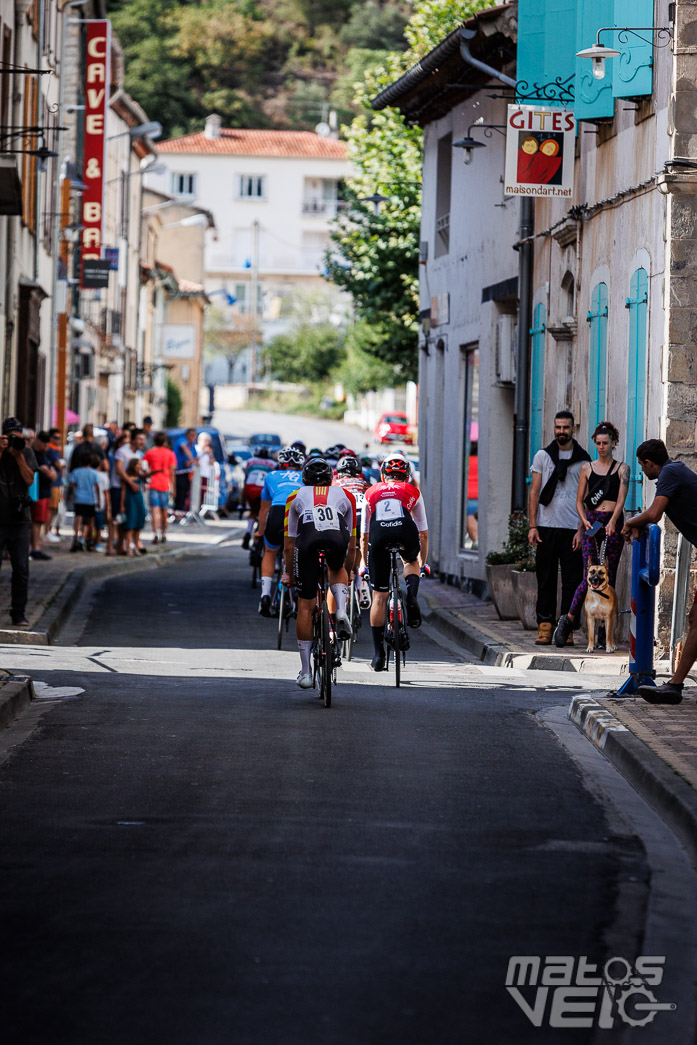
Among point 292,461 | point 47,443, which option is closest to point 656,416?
point 292,461

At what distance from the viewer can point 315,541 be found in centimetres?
1225

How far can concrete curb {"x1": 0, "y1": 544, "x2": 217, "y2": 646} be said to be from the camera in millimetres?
15906

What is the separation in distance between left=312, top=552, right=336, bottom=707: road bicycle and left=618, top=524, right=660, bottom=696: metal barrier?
79.8 inches

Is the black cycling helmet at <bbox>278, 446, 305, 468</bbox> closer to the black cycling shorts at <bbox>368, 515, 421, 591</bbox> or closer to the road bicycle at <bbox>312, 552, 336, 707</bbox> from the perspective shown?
the black cycling shorts at <bbox>368, 515, 421, 591</bbox>

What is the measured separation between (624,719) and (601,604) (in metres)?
4.51

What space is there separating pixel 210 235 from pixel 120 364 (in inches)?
1986

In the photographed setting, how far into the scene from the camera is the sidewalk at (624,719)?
841cm

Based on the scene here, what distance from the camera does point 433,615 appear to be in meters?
20.6

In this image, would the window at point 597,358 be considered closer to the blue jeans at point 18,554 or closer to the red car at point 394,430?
the blue jeans at point 18,554

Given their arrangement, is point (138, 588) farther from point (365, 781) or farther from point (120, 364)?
point (120, 364)

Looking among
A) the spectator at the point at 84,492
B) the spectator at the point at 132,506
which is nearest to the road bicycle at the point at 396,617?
the spectator at the point at 132,506

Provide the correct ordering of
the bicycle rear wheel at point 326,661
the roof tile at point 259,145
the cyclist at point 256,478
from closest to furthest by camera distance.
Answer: the bicycle rear wheel at point 326,661 < the cyclist at point 256,478 < the roof tile at point 259,145

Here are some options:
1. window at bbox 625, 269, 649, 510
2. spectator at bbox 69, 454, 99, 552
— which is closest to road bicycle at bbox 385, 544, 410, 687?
window at bbox 625, 269, 649, 510

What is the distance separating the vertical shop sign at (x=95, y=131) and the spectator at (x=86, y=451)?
11405 millimetres
